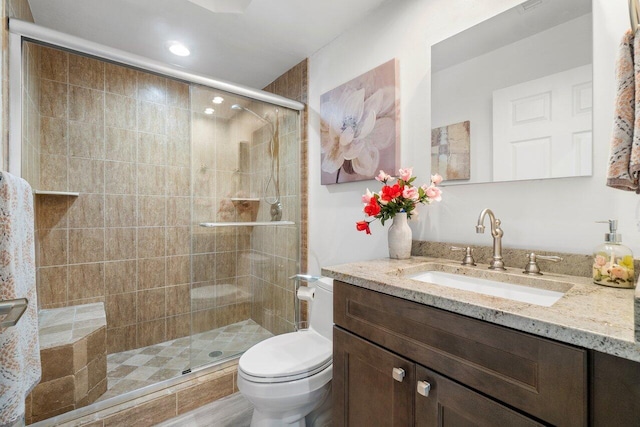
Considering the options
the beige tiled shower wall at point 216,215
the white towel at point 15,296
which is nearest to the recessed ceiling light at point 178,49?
the beige tiled shower wall at point 216,215

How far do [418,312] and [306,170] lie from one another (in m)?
1.62

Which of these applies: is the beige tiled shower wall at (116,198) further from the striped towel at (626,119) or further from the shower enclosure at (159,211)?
the striped towel at (626,119)

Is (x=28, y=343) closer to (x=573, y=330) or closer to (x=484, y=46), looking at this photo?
(x=573, y=330)

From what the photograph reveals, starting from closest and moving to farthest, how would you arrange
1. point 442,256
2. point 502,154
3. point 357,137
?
point 502,154
point 442,256
point 357,137

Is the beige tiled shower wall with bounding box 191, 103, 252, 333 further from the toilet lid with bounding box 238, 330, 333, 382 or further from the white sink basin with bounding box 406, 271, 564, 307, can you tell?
the white sink basin with bounding box 406, 271, 564, 307

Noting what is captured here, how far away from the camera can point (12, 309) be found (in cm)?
69

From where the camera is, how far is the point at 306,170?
2260 mm

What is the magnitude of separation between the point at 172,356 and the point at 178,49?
2.39m

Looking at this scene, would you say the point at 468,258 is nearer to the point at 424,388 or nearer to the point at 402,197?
the point at 402,197

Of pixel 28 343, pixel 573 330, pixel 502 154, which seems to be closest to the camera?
pixel 573 330

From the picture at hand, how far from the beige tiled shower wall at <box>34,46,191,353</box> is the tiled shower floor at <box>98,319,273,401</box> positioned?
0.17m

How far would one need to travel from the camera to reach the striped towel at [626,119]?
2.34 ft

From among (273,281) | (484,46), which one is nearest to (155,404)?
(273,281)

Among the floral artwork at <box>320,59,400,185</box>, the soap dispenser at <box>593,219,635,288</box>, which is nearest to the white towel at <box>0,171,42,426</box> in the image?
the floral artwork at <box>320,59,400,185</box>
